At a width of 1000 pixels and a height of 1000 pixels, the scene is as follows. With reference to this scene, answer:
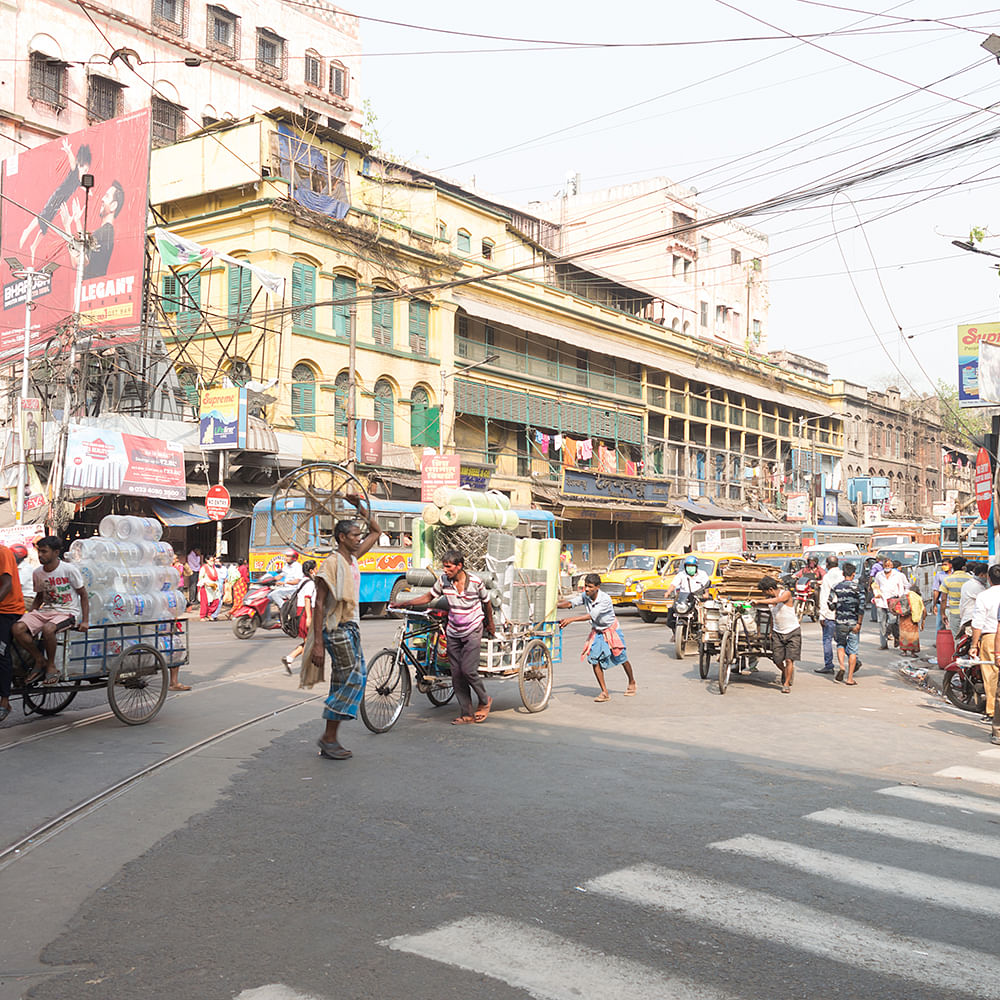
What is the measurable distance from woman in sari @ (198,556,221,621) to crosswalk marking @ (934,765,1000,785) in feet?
65.3

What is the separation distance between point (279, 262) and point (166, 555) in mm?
23526

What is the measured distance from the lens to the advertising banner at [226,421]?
27469 millimetres

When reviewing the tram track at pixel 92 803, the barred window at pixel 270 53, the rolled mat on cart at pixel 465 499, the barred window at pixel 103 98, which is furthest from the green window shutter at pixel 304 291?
the tram track at pixel 92 803

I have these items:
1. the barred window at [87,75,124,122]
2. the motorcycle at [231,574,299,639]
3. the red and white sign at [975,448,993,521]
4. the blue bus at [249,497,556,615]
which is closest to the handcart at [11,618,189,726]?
the motorcycle at [231,574,299,639]

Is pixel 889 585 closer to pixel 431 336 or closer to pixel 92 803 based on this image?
pixel 92 803

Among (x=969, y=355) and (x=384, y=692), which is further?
(x=969, y=355)

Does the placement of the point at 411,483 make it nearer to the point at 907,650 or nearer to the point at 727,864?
the point at 907,650

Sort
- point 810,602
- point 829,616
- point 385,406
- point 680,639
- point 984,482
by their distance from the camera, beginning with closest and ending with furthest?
1. point 829,616
2. point 680,639
3. point 984,482
4. point 810,602
5. point 385,406

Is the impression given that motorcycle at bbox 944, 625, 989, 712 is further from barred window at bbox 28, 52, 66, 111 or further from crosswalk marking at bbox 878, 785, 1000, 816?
barred window at bbox 28, 52, 66, 111

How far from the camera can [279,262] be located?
32312mm

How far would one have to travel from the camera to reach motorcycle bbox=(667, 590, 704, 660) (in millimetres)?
16812

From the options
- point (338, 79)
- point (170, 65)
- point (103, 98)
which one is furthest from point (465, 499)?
point (338, 79)

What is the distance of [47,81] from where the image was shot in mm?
34906

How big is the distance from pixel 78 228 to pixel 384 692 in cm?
2287
